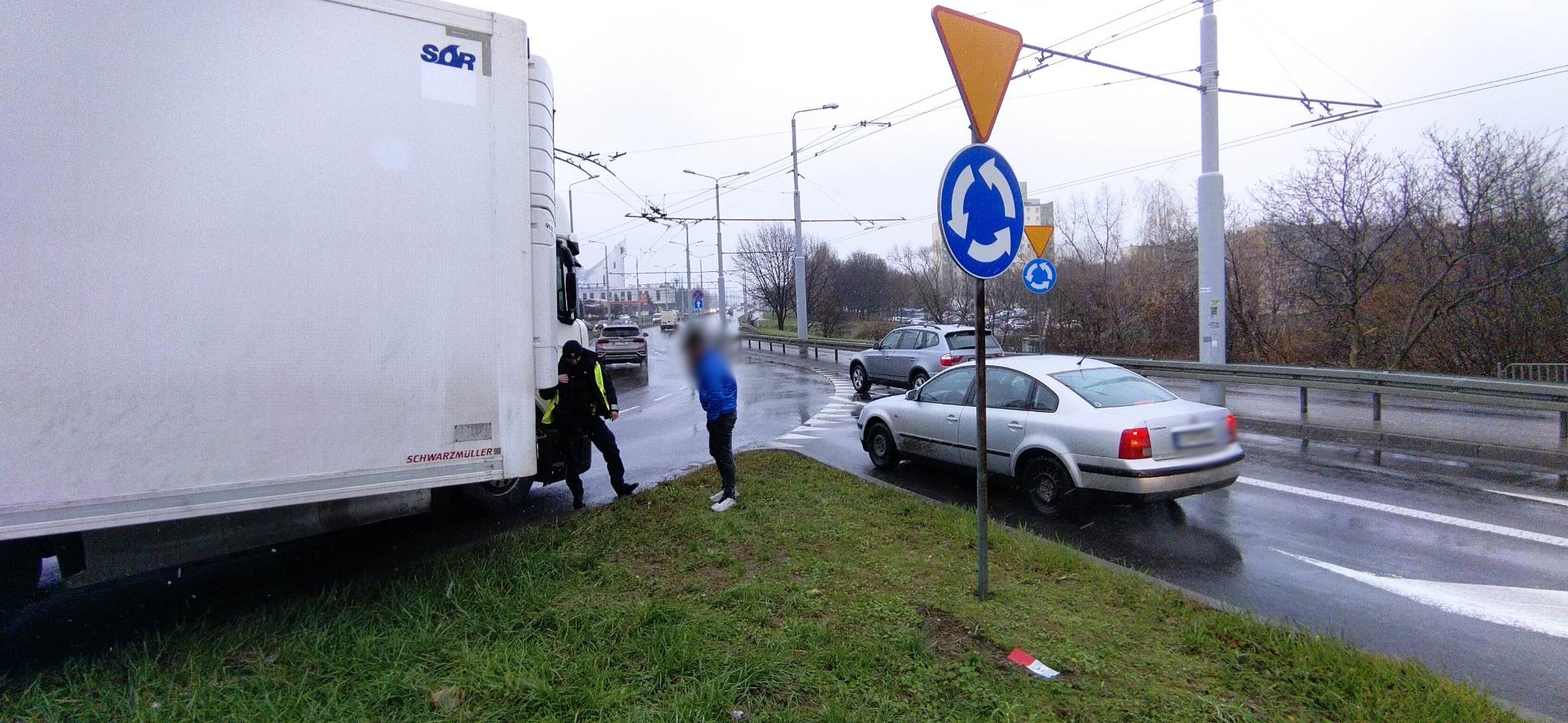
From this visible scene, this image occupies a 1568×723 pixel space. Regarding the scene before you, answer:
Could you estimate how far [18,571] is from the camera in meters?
3.68

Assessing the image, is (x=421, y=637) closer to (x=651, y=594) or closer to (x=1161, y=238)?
(x=651, y=594)

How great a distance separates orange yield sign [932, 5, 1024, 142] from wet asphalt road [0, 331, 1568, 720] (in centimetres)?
269

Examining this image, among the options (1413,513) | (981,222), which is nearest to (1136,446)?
(1413,513)

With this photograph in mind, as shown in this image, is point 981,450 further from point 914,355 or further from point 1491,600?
point 914,355

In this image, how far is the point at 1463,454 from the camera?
8367mm

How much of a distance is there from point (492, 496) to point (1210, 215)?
38.8 feet

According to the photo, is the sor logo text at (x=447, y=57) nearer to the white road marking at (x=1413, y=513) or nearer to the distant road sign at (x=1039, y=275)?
the white road marking at (x=1413, y=513)

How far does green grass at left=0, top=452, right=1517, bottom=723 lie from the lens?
298 centimetres

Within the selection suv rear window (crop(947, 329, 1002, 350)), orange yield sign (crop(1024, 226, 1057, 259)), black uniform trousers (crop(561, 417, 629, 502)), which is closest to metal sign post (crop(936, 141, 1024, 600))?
black uniform trousers (crop(561, 417, 629, 502))

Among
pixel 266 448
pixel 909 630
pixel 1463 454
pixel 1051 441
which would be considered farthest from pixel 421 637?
pixel 1463 454

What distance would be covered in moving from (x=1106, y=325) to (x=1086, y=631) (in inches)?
935

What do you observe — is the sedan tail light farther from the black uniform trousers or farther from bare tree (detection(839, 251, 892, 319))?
bare tree (detection(839, 251, 892, 319))

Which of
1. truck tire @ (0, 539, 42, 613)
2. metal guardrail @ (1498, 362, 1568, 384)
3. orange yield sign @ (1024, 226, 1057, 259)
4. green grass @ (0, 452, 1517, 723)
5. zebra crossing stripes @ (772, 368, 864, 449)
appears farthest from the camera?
metal guardrail @ (1498, 362, 1568, 384)

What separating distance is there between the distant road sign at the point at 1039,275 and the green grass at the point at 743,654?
30.5ft
